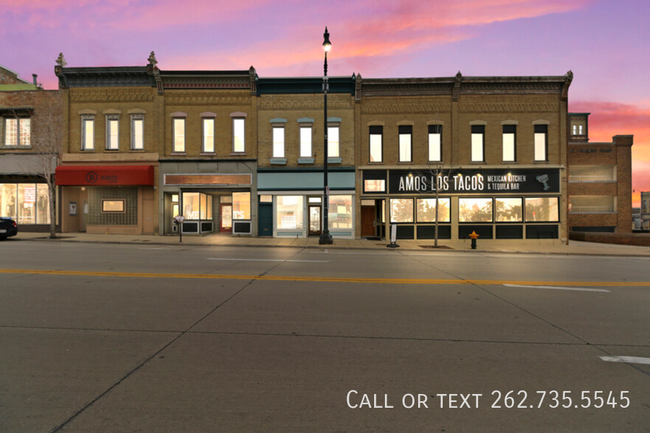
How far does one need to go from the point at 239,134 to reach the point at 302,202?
20.7ft

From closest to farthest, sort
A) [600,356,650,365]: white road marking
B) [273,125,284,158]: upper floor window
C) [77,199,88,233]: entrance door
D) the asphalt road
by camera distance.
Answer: the asphalt road → [600,356,650,365]: white road marking → [273,125,284,158]: upper floor window → [77,199,88,233]: entrance door

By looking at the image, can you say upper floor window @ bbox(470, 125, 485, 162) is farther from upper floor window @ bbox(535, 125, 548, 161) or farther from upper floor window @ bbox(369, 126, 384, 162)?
upper floor window @ bbox(369, 126, 384, 162)

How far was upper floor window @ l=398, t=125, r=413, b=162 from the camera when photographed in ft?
73.3

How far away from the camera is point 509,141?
2234cm

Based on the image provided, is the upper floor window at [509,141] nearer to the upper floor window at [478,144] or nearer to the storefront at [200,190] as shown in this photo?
the upper floor window at [478,144]

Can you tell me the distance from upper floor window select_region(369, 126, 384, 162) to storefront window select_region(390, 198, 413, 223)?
2.99 m

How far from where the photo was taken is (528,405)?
293 cm

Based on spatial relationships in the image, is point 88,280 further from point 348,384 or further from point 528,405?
point 528,405

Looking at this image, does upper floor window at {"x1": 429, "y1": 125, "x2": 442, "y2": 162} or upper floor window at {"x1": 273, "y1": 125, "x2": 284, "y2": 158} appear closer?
upper floor window at {"x1": 429, "y1": 125, "x2": 442, "y2": 162}

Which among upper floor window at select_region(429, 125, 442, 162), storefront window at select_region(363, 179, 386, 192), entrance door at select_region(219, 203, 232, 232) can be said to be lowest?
entrance door at select_region(219, 203, 232, 232)

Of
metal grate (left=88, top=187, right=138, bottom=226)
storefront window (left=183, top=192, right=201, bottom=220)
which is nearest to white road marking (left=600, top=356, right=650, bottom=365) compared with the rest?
storefront window (left=183, top=192, right=201, bottom=220)

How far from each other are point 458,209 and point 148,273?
62.9 ft

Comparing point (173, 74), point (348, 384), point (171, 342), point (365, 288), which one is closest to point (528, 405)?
point (348, 384)

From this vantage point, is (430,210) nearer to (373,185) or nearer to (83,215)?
(373,185)
